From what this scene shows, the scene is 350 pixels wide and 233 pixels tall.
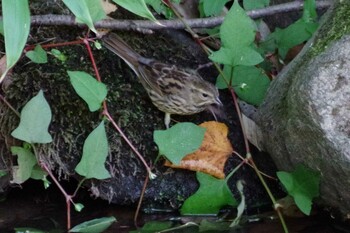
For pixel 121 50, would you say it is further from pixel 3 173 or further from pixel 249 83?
pixel 3 173

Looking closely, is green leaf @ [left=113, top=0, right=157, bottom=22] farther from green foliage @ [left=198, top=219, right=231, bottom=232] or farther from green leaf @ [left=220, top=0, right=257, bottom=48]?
green foliage @ [left=198, top=219, right=231, bottom=232]

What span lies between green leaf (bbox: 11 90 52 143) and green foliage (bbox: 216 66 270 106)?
4.02 ft

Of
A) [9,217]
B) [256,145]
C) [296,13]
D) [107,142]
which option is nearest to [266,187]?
[256,145]

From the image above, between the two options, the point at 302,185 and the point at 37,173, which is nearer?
the point at 302,185

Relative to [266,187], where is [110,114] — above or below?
above

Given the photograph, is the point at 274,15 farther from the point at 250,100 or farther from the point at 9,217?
the point at 9,217

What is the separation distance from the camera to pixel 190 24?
523 cm

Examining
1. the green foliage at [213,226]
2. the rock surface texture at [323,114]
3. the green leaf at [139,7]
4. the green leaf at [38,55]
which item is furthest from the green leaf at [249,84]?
the green leaf at [139,7]

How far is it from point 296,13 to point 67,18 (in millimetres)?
1996

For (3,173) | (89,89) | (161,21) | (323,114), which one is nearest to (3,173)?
(3,173)

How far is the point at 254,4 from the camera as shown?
5496 millimetres

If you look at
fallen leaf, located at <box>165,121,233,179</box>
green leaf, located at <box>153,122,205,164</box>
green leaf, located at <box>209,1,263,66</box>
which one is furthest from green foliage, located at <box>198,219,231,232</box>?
green leaf, located at <box>209,1,263,66</box>

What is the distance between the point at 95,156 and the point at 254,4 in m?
1.84

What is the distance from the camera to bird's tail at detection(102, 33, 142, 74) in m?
4.87
